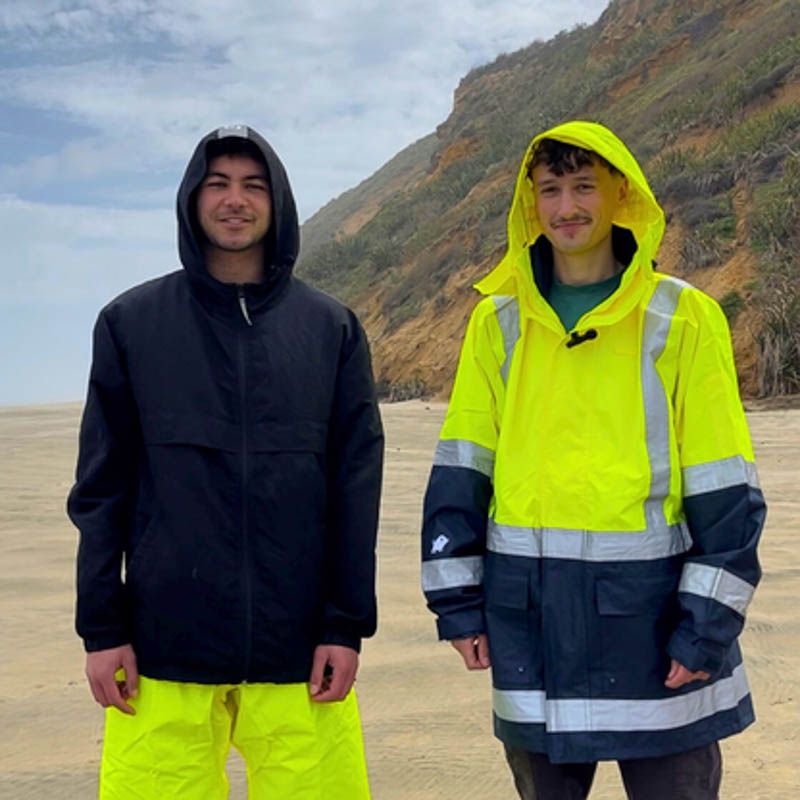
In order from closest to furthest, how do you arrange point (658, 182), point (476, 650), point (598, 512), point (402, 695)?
point (598, 512) → point (476, 650) → point (402, 695) → point (658, 182)

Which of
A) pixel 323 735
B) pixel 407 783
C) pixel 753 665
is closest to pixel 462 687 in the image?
pixel 407 783

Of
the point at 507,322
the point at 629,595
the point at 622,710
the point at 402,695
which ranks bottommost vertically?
the point at 402,695

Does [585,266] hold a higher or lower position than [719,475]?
higher

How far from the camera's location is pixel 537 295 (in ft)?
7.75

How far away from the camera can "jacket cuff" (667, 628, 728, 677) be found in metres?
2.09

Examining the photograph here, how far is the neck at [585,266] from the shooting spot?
2416mm

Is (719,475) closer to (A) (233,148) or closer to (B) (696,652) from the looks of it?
(B) (696,652)

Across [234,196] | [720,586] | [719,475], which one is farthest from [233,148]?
[720,586]

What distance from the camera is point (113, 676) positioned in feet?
7.50

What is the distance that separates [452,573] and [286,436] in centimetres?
49

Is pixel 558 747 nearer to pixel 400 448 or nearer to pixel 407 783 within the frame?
pixel 407 783

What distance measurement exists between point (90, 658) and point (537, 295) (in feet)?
4.29

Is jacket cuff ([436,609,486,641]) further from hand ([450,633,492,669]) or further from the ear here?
the ear

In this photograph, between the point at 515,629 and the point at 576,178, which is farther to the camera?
the point at 576,178
